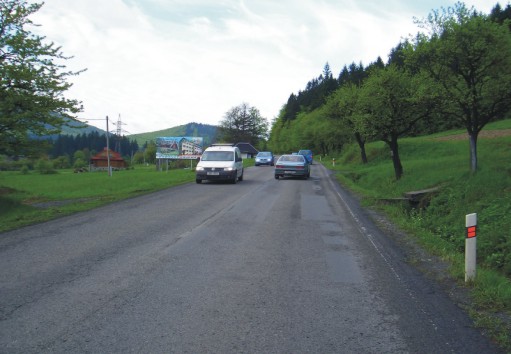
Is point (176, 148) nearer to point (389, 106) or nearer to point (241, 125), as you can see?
point (389, 106)

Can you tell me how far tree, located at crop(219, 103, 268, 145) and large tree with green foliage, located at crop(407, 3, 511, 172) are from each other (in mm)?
92407

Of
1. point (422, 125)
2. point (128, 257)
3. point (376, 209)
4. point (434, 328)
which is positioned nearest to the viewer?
point (434, 328)

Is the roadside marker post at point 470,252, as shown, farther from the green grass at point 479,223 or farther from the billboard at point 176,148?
the billboard at point 176,148

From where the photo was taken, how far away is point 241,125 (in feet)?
371

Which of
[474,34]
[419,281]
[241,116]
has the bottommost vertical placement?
[419,281]

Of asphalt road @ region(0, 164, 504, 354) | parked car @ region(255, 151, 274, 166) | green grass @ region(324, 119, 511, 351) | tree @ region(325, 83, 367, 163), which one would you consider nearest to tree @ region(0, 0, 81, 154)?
asphalt road @ region(0, 164, 504, 354)

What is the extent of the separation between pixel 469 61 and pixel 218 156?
12.8 m

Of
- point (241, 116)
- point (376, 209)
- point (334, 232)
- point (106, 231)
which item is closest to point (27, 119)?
point (106, 231)

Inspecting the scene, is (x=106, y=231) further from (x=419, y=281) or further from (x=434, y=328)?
(x=434, y=328)

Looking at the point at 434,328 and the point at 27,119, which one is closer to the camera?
the point at 434,328

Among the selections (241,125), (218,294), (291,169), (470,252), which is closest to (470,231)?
(470,252)

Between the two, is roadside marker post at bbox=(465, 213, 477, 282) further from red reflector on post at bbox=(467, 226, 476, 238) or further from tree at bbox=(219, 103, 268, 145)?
tree at bbox=(219, 103, 268, 145)

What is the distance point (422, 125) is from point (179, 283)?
73.6 feet

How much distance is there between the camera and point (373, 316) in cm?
416
